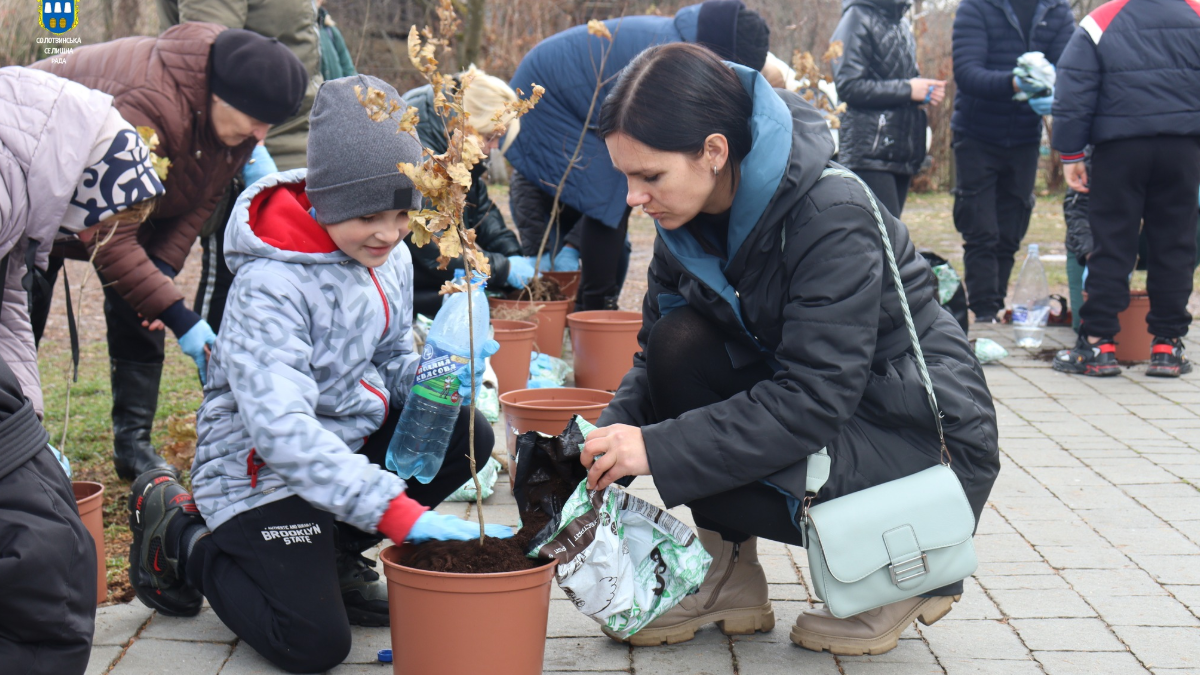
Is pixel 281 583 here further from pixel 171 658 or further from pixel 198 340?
pixel 198 340

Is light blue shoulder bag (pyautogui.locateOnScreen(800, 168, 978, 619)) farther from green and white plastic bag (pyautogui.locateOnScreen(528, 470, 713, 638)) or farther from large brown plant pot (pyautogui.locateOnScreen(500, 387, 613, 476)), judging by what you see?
large brown plant pot (pyautogui.locateOnScreen(500, 387, 613, 476))

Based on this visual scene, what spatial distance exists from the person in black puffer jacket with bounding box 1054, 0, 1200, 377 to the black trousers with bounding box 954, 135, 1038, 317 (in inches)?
33.7

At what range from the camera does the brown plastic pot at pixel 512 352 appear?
4.53m

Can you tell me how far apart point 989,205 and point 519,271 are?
9.54 ft

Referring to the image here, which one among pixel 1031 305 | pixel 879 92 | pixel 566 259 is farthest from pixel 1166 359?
pixel 566 259

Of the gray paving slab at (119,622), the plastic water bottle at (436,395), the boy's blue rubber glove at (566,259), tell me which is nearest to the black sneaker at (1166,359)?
the boy's blue rubber glove at (566,259)

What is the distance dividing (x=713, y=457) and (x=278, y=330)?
976 mm

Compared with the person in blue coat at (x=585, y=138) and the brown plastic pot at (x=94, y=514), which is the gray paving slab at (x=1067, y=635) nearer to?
the brown plastic pot at (x=94, y=514)

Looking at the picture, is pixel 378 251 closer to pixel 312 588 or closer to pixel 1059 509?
pixel 312 588

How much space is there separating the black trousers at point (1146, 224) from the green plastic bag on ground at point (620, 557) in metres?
3.73

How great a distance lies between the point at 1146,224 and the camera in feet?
17.6

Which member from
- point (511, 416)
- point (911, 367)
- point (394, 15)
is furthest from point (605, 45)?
point (394, 15)

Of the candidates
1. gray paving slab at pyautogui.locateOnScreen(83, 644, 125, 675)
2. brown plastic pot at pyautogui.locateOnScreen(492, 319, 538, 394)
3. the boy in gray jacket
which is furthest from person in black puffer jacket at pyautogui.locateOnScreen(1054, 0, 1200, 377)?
gray paving slab at pyautogui.locateOnScreen(83, 644, 125, 675)

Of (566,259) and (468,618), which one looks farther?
(566,259)
